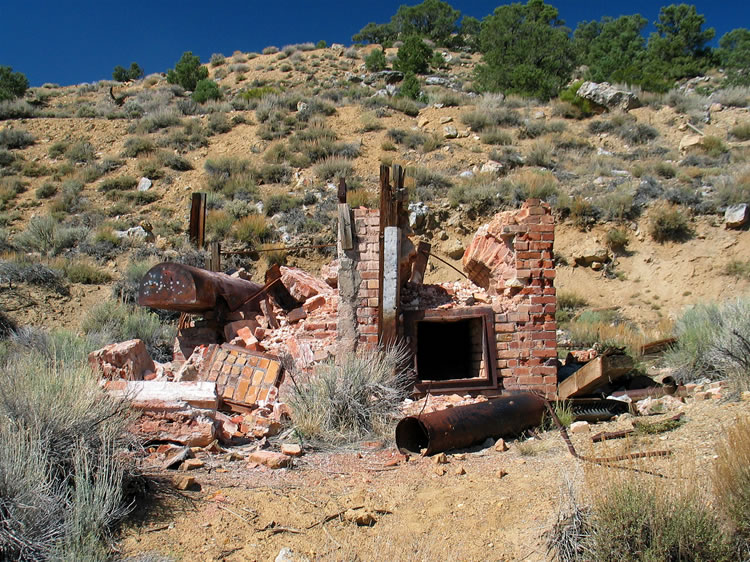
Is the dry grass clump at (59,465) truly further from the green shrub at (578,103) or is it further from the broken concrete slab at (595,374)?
the green shrub at (578,103)

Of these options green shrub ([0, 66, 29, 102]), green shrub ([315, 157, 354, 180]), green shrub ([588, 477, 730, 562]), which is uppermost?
green shrub ([0, 66, 29, 102])

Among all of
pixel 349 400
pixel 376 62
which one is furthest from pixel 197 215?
pixel 376 62

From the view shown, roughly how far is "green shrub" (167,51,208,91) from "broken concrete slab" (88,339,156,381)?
26.8 meters

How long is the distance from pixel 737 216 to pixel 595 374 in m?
11.4

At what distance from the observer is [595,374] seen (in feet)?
21.0

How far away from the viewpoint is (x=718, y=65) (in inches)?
1277

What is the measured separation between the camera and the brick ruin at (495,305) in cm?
684

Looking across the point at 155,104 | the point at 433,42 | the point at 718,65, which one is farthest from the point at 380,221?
the point at 433,42

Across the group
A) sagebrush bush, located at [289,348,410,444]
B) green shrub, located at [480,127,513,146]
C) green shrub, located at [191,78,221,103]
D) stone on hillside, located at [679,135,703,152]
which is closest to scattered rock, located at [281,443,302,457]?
sagebrush bush, located at [289,348,410,444]

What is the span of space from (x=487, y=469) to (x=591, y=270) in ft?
38.4

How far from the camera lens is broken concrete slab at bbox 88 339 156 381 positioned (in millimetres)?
7066

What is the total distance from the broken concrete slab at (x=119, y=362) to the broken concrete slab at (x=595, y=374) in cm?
548

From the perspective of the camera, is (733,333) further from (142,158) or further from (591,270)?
(142,158)

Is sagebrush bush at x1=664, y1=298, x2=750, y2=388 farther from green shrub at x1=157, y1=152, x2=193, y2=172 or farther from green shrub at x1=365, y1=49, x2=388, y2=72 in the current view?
green shrub at x1=365, y1=49, x2=388, y2=72
